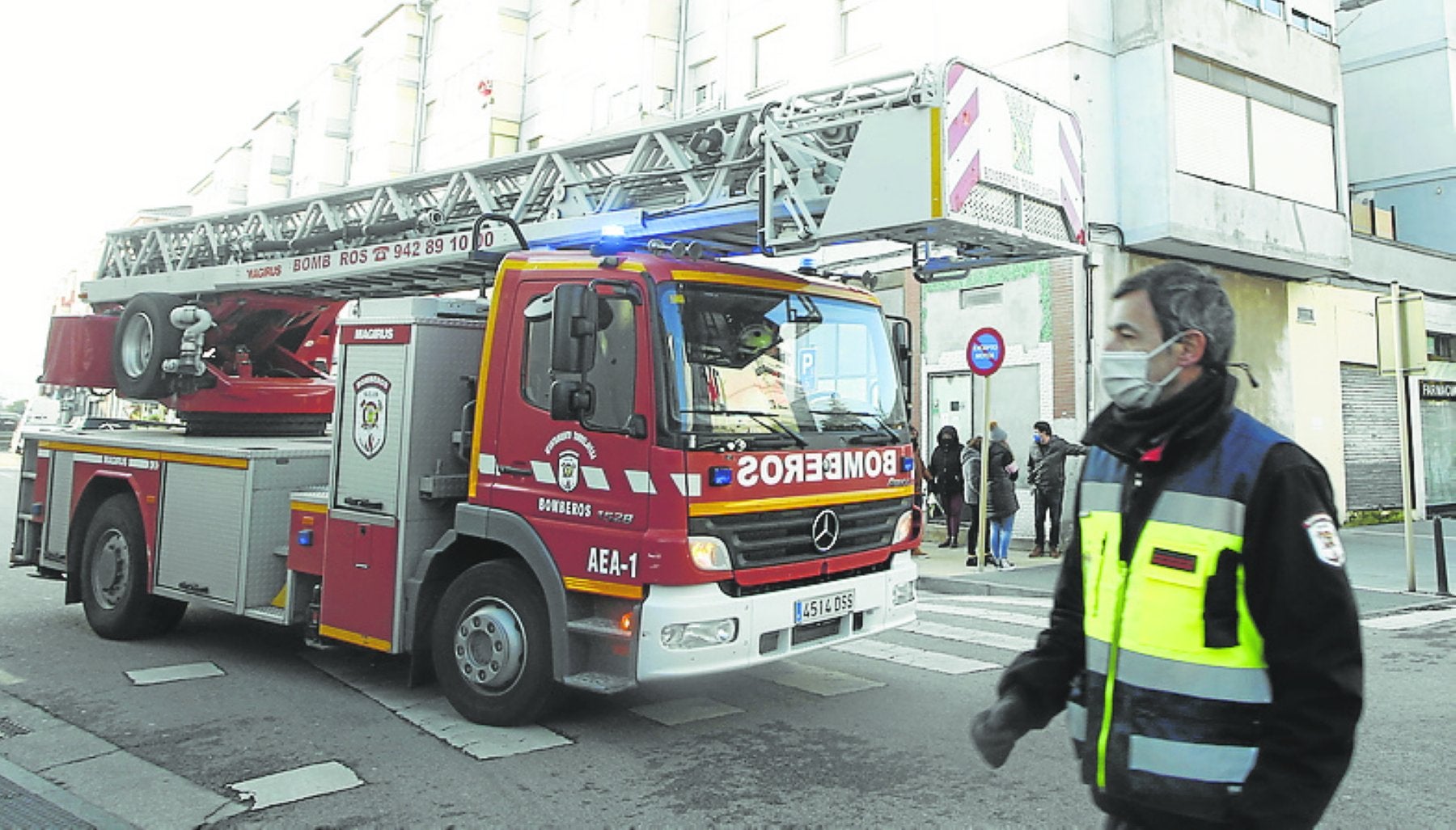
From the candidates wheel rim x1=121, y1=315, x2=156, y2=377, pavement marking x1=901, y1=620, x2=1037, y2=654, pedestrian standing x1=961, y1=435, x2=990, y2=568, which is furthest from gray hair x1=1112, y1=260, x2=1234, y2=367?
pedestrian standing x1=961, y1=435, x2=990, y2=568

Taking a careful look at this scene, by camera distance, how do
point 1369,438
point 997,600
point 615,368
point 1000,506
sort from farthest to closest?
point 1369,438 → point 1000,506 → point 997,600 → point 615,368

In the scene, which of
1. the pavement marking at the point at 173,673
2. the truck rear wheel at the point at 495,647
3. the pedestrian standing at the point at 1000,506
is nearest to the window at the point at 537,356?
the truck rear wheel at the point at 495,647

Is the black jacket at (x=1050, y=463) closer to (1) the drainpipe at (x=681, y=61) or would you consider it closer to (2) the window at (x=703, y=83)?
A: (2) the window at (x=703, y=83)

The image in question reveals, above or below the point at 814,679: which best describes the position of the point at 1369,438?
above

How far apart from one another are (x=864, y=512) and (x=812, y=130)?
85.1 inches

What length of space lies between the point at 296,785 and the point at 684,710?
6.80 ft

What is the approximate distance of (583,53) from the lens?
26.6 metres

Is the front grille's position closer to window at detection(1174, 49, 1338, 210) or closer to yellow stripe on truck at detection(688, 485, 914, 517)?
yellow stripe on truck at detection(688, 485, 914, 517)

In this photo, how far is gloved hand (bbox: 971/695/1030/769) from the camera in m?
2.43

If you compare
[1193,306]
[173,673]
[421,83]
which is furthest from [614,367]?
[421,83]

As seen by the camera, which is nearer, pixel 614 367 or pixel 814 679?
pixel 614 367

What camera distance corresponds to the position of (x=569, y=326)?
5.10 meters

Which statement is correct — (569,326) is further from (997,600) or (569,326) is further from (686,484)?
(997,600)

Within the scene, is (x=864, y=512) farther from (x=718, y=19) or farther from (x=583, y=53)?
(x=583, y=53)
